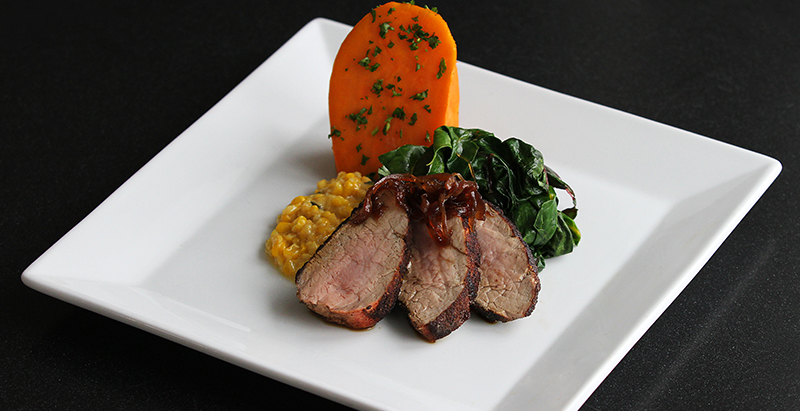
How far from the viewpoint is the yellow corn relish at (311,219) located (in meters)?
3.60

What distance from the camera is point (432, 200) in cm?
338

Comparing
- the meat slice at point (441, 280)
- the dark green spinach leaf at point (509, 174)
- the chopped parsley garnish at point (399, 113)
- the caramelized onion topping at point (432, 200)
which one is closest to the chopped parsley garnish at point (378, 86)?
the chopped parsley garnish at point (399, 113)

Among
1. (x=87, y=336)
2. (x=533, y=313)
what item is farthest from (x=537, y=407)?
(x=87, y=336)

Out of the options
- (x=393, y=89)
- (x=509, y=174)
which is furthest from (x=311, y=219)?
(x=509, y=174)

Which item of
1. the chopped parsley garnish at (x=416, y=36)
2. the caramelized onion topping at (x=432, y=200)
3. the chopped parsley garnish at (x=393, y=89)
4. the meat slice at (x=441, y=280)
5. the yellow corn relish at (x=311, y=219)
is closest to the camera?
the meat slice at (x=441, y=280)

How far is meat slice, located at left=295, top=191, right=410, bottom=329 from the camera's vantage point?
3.23m

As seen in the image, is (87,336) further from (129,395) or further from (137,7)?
(137,7)

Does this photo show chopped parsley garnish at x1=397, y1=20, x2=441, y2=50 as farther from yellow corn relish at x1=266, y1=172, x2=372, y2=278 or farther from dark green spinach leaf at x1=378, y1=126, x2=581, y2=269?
yellow corn relish at x1=266, y1=172, x2=372, y2=278

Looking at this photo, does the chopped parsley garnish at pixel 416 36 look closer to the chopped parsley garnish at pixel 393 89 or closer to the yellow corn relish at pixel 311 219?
the chopped parsley garnish at pixel 393 89

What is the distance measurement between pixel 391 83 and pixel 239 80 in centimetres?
172

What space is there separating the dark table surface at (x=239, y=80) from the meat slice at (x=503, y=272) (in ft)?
1.60

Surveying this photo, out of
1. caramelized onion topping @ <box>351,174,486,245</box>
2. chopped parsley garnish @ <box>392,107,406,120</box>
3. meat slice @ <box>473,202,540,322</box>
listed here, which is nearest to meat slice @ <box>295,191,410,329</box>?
caramelized onion topping @ <box>351,174,486,245</box>

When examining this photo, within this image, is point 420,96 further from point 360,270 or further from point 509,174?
point 360,270

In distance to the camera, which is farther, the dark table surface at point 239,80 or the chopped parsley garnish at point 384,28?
the chopped parsley garnish at point 384,28
